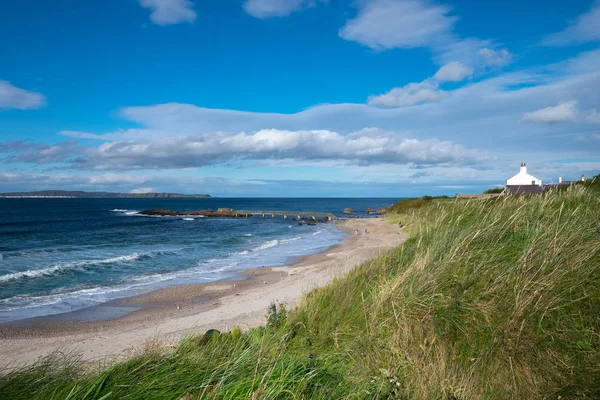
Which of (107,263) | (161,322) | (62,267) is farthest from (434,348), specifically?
(107,263)

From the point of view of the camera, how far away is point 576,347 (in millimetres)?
3904

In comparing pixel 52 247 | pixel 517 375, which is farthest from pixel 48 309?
pixel 52 247

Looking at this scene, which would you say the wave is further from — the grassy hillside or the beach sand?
the grassy hillside

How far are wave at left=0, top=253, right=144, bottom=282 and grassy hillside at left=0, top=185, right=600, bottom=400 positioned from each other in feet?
60.2

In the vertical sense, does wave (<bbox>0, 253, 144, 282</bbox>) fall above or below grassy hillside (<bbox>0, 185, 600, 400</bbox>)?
below

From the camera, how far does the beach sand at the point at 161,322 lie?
955 centimetres

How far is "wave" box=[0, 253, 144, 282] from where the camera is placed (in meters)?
19.3

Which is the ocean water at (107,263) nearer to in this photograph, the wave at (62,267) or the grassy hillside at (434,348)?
the wave at (62,267)

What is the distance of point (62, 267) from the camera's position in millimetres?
21562

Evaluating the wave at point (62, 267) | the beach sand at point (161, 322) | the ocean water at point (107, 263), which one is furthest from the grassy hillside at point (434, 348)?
the wave at point (62, 267)

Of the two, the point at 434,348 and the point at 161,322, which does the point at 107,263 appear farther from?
the point at 434,348

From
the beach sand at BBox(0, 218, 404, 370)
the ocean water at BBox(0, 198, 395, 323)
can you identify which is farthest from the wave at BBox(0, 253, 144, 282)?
the beach sand at BBox(0, 218, 404, 370)

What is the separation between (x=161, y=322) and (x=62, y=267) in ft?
41.5

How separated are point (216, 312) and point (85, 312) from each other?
4614mm
